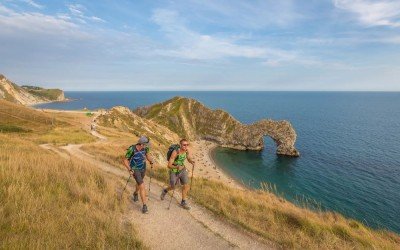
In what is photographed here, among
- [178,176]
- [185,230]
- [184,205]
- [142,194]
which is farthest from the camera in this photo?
[184,205]

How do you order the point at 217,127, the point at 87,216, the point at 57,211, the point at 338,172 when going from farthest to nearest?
the point at 217,127, the point at 338,172, the point at 87,216, the point at 57,211

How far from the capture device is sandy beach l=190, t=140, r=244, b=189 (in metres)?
61.1

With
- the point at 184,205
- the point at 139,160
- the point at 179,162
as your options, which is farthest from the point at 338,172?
the point at 139,160

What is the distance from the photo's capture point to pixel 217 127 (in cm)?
11094

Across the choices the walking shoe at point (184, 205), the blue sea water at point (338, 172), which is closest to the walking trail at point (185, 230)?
the walking shoe at point (184, 205)

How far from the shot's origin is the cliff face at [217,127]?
311 ft

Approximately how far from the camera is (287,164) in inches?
3110

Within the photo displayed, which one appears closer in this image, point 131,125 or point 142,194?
point 142,194

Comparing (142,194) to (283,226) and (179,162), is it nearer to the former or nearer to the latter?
(179,162)

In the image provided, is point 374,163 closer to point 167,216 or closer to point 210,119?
point 210,119

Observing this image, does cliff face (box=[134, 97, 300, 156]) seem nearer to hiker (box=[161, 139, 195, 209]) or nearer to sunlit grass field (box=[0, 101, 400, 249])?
sunlit grass field (box=[0, 101, 400, 249])

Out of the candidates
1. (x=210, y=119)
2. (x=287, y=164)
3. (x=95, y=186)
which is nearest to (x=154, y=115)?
(x=210, y=119)

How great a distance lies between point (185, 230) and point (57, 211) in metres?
4.55

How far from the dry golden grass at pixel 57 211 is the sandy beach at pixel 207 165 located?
1530 inches
